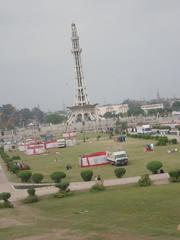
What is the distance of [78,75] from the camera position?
137 m

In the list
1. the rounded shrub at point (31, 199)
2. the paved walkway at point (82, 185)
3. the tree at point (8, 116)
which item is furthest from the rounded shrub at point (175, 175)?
the tree at point (8, 116)

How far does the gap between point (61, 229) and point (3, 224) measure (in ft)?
9.87

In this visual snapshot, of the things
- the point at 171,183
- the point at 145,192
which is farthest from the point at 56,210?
the point at 171,183

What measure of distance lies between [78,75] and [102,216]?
122251 mm

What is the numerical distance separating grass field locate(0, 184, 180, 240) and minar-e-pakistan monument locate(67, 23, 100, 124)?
114125 mm

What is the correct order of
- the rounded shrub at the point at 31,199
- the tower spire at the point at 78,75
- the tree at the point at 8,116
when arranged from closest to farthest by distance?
the rounded shrub at the point at 31,199, the tower spire at the point at 78,75, the tree at the point at 8,116

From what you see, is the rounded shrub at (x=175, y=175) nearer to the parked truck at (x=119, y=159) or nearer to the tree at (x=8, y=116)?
the parked truck at (x=119, y=159)

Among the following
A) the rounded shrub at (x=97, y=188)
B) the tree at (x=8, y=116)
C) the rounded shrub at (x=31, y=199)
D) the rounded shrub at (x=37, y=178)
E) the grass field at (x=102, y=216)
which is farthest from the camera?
the tree at (x=8, y=116)

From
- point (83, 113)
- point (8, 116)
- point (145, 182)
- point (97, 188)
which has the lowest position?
point (97, 188)

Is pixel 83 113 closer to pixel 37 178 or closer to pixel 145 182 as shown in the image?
pixel 37 178

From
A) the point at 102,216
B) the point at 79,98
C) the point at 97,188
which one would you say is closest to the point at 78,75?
the point at 79,98

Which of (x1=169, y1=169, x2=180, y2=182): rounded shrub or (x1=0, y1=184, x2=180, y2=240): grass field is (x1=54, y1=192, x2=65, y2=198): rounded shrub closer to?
(x1=0, y1=184, x2=180, y2=240): grass field

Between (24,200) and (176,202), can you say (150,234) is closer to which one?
(176,202)

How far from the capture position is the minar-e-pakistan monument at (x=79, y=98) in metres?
135
